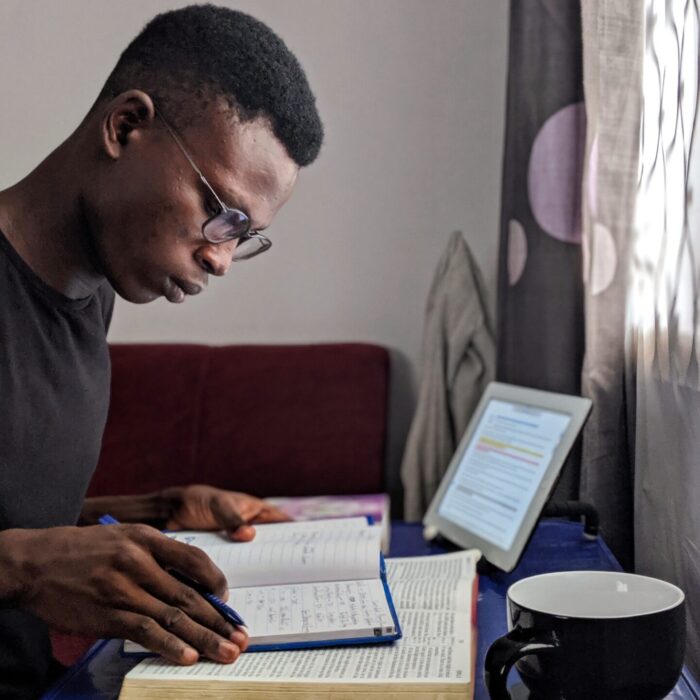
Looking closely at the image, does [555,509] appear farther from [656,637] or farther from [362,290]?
[362,290]

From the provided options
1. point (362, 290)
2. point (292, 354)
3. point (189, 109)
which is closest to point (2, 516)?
point (189, 109)

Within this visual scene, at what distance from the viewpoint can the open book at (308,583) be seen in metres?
0.78

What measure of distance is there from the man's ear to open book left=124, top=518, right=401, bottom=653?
0.46 metres

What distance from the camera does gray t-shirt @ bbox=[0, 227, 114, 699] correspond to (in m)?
0.97

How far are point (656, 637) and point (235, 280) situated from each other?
1.64 metres

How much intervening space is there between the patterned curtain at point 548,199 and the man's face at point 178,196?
653 millimetres

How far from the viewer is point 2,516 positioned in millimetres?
963

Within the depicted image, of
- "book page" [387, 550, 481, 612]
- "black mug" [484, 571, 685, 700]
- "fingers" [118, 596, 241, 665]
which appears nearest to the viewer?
"black mug" [484, 571, 685, 700]

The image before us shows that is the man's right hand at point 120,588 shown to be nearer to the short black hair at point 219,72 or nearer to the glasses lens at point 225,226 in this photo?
the glasses lens at point 225,226

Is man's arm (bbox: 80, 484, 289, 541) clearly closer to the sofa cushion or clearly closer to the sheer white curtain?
the sheer white curtain

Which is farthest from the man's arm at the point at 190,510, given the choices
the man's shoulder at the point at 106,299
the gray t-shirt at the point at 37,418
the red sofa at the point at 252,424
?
the red sofa at the point at 252,424

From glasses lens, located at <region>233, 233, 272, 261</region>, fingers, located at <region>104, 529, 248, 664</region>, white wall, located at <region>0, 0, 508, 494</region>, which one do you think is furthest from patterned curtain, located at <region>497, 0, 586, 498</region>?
fingers, located at <region>104, 529, 248, 664</region>

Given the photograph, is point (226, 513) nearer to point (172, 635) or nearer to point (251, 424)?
point (172, 635)

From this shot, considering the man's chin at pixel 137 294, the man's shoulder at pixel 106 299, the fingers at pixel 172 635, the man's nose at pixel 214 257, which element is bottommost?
the fingers at pixel 172 635
